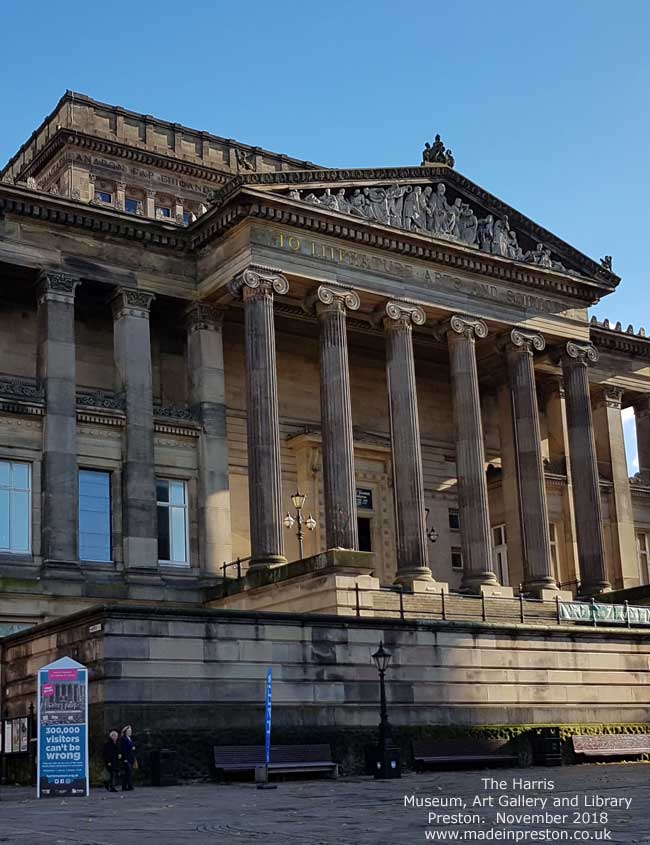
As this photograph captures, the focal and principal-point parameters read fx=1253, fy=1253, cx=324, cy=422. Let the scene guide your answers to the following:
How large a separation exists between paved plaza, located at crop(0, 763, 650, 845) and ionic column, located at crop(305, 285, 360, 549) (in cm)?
1448

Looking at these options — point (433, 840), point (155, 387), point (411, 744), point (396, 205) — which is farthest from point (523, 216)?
Result: point (433, 840)

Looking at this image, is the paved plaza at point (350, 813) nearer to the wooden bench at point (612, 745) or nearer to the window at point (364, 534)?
the wooden bench at point (612, 745)

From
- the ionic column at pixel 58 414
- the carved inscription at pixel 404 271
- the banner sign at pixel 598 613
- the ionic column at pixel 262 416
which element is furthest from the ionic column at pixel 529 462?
the ionic column at pixel 58 414

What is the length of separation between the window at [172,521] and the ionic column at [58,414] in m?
3.85

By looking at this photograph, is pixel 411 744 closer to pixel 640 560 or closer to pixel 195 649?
pixel 195 649

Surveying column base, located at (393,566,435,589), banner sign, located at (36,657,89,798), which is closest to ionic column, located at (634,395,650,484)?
column base, located at (393,566,435,589)

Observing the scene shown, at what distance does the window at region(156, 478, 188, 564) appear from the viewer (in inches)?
1818

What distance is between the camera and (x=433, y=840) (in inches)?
634

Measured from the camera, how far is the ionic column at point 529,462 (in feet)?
163

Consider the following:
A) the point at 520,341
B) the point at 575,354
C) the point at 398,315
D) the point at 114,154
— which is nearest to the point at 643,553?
the point at 575,354

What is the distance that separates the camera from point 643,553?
62594mm

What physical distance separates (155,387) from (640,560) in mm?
26812

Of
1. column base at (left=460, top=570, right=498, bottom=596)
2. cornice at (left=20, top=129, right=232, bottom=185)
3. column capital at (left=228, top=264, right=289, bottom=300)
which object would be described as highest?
cornice at (left=20, top=129, right=232, bottom=185)

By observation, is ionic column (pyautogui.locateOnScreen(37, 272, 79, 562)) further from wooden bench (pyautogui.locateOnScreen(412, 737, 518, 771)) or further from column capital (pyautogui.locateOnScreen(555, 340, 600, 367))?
column capital (pyautogui.locateOnScreen(555, 340, 600, 367))
